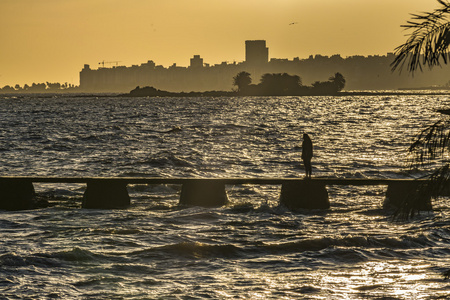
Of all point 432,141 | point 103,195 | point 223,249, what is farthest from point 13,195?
point 432,141

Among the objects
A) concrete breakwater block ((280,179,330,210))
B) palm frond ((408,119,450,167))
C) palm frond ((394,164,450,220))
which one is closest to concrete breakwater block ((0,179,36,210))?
concrete breakwater block ((280,179,330,210))

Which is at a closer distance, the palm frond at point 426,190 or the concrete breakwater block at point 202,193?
the palm frond at point 426,190

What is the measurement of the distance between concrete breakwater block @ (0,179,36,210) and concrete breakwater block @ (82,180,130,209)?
2061mm

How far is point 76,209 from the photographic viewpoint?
24391 mm

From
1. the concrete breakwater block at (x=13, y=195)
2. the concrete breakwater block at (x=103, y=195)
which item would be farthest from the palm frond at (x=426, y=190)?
the concrete breakwater block at (x=13, y=195)

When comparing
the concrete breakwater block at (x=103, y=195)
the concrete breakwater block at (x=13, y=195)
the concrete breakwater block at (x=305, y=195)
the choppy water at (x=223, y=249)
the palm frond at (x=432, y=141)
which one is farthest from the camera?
the concrete breakwater block at (x=103, y=195)

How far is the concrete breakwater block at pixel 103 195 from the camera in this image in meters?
24.4

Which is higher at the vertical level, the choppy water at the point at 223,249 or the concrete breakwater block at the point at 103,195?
the concrete breakwater block at the point at 103,195

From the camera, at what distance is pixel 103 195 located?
80.1 ft

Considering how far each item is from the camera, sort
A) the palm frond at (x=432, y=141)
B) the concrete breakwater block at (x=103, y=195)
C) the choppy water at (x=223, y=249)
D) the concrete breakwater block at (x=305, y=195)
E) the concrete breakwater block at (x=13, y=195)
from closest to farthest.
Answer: the palm frond at (x=432, y=141) → the choppy water at (x=223, y=249) → the concrete breakwater block at (x=305, y=195) → the concrete breakwater block at (x=13, y=195) → the concrete breakwater block at (x=103, y=195)

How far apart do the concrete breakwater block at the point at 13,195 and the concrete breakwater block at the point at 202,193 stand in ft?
18.1

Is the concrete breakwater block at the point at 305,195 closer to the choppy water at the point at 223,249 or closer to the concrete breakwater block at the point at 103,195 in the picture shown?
the choppy water at the point at 223,249

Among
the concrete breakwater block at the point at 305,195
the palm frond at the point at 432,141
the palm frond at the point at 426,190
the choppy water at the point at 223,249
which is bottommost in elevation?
the choppy water at the point at 223,249

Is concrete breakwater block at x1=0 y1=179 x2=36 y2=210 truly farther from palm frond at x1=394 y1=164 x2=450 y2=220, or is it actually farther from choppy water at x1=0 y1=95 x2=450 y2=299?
palm frond at x1=394 y1=164 x2=450 y2=220
